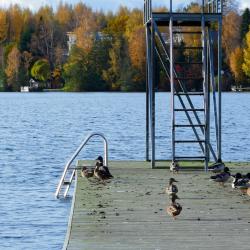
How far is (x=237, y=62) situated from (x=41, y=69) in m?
36.1

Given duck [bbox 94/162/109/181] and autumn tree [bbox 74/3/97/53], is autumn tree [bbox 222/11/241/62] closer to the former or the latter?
autumn tree [bbox 74/3/97/53]

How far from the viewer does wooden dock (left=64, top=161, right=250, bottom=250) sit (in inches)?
500

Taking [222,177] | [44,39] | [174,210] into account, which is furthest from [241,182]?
[44,39]

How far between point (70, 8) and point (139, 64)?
5761 centimetres

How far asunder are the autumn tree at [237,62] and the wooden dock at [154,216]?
95874 millimetres

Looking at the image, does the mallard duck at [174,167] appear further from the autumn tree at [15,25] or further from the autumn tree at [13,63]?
the autumn tree at [15,25]

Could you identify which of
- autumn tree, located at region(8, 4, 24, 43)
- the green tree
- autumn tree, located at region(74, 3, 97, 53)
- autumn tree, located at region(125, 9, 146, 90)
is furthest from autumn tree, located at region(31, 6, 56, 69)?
autumn tree, located at region(125, 9, 146, 90)

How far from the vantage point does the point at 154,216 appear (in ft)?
48.6

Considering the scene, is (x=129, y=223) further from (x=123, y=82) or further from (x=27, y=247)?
(x=123, y=82)

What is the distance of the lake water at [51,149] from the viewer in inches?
765

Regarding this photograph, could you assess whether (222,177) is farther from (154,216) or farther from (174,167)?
(154,216)

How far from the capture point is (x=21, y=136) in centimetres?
5372

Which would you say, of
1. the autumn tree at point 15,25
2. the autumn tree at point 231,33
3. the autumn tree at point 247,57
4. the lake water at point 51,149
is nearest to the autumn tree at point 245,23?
the autumn tree at point 231,33

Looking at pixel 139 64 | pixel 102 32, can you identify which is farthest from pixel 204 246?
pixel 102 32
